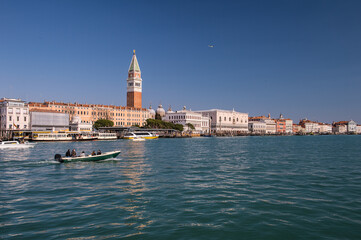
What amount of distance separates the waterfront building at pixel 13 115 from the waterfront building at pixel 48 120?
1.54 meters

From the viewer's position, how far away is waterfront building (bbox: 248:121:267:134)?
15450 centimetres

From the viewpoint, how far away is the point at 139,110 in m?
105

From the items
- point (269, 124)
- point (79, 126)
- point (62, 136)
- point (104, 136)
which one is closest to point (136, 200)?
point (62, 136)

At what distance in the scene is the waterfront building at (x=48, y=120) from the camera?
71250 millimetres

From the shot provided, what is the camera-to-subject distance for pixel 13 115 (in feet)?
223


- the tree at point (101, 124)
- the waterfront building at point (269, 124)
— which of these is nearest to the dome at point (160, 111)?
the tree at point (101, 124)

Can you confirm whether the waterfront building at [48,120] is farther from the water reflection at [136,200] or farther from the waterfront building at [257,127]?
the waterfront building at [257,127]

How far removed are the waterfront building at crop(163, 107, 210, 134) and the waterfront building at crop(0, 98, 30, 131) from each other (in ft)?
186

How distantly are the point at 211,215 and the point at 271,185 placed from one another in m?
5.37

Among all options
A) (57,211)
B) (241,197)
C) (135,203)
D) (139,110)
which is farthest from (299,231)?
(139,110)

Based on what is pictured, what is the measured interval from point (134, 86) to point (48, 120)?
43904 mm

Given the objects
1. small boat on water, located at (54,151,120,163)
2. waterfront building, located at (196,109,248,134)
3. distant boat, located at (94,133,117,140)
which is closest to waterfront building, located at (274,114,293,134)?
waterfront building, located at (196,109,248,134)

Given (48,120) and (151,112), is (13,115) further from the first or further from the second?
(151,112)

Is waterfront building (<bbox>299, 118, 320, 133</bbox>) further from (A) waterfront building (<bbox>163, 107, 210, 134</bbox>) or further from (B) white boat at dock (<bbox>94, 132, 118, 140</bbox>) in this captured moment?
(B) white boat at dock (<bbox>94, 132, 118, 140</bbox>)
